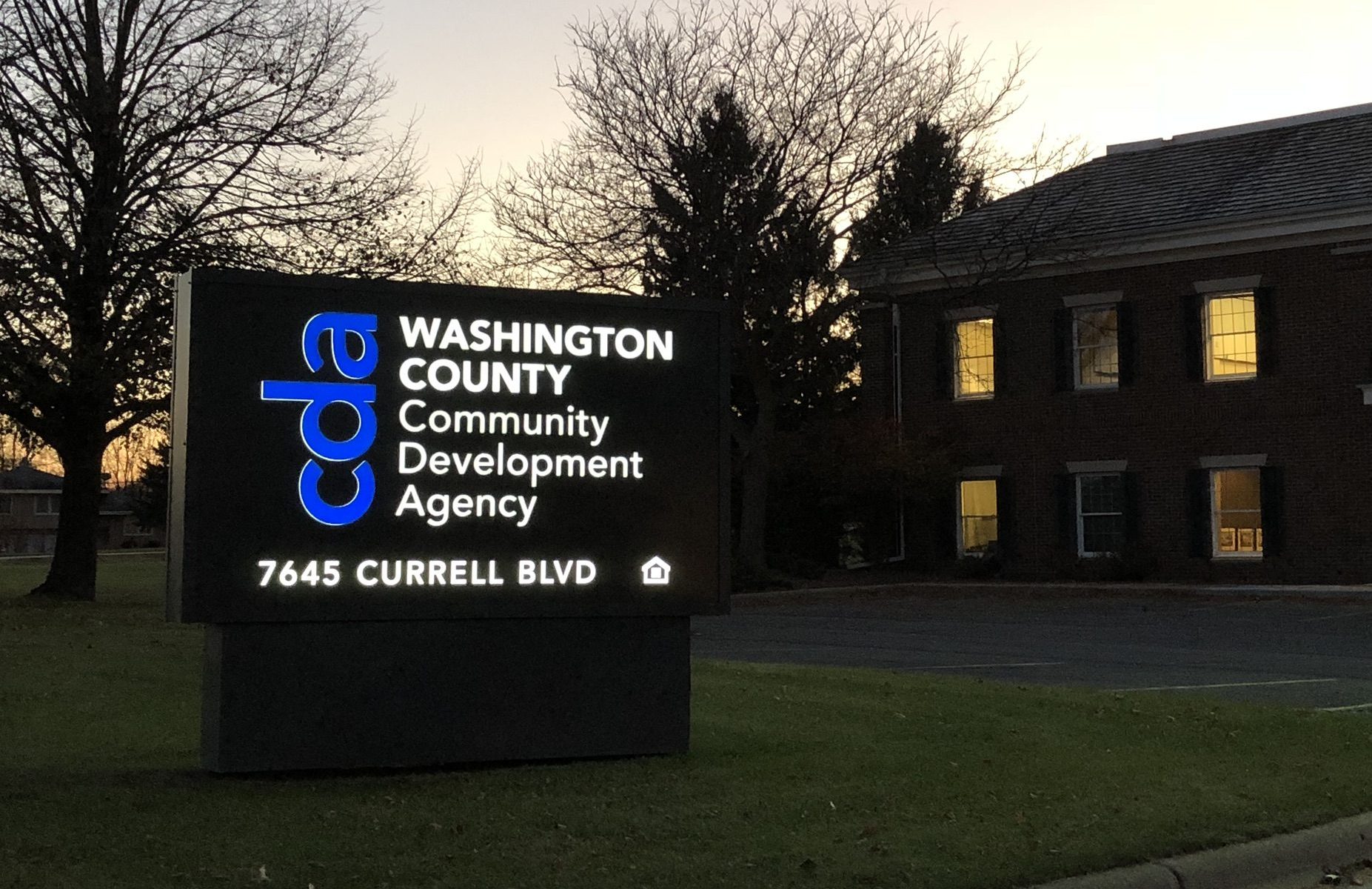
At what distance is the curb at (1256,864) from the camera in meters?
6.66

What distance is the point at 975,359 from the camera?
34.2m

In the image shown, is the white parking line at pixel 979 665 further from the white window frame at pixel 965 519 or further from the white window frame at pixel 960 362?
the white window frame at pixel 960 362

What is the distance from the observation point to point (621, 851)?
6688mm

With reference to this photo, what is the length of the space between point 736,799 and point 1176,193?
2757 cm

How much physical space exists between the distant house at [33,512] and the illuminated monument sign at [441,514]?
351 feet

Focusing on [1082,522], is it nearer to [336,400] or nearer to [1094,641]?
[1094,641]

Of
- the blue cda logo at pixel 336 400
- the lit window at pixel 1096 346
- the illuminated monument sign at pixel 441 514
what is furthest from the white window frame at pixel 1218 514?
the blue cda logo at pixel 336 400

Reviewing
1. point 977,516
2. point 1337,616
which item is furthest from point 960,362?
point 1337,616

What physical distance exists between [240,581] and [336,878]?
→ 209 cm

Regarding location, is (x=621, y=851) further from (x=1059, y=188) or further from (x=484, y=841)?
(x=1059, y=188)

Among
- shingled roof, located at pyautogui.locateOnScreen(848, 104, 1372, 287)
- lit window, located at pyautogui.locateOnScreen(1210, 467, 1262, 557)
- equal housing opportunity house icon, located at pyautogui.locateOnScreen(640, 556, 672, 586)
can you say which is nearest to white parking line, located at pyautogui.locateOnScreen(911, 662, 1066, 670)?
equal housing opportunity house icon, located at pyautogui.locateOnScreen(640, 556, 672, 586)

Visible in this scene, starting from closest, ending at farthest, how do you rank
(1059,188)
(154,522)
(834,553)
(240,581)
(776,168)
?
(240,581)
(776,168)
(1059,188)
(834,553)
(154,522)

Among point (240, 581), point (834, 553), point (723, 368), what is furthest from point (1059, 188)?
point (240, 581)

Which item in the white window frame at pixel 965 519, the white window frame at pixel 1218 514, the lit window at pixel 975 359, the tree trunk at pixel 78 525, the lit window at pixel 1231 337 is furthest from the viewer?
the lit window at pixel 975 359
